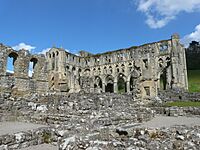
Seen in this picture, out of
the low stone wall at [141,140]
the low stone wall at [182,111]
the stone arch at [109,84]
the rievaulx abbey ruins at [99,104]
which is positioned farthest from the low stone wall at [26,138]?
the stone arch at [109,84]

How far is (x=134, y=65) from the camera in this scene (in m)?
57.7

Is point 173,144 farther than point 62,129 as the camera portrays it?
No

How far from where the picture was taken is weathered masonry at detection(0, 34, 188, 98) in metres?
30.2

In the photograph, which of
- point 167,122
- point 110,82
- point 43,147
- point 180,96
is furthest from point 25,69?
point 110,82

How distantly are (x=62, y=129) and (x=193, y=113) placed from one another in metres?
10.4

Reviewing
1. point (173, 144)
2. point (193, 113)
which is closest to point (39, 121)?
point (173, 144)

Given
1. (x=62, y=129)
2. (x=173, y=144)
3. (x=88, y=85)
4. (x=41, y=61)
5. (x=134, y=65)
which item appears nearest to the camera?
(x=173, y=144)

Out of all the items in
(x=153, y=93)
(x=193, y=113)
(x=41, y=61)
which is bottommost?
(x=193, y=113)

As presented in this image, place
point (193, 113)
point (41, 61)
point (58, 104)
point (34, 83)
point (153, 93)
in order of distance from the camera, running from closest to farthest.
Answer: point (58, 104)
point (193, 113)
point (153, 93)
point (34, 83)
point (41, 61)

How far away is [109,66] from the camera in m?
62.0

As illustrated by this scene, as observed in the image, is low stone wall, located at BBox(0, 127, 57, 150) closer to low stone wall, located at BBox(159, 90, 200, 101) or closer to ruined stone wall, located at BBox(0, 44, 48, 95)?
low stone wall, located at BBox(159, 90, 200, 101)

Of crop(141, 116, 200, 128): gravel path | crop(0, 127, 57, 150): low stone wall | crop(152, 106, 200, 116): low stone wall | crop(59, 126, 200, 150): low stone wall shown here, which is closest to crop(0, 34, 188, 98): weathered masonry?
crop(152, 106, 200, 116): low stone wall

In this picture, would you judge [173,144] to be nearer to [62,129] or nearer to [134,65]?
[62,129]

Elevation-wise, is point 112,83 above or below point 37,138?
above
